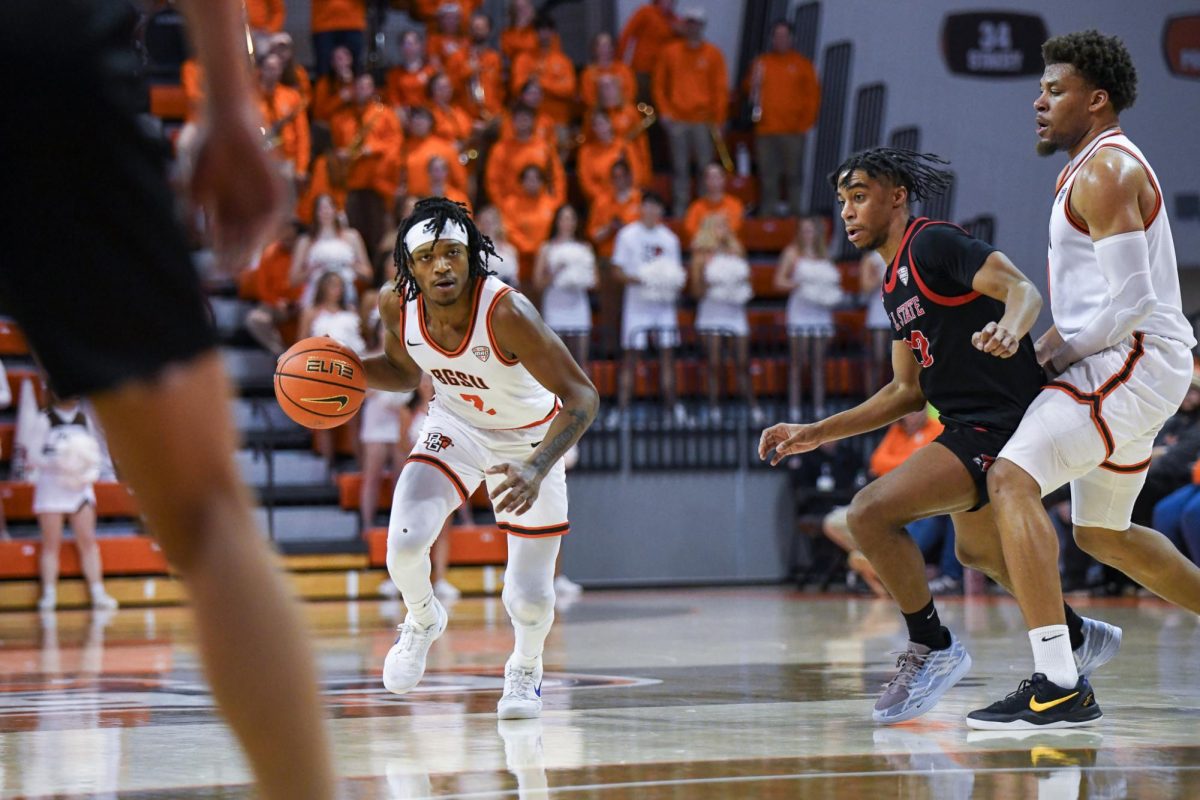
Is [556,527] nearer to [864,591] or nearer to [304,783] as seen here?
[304,783]

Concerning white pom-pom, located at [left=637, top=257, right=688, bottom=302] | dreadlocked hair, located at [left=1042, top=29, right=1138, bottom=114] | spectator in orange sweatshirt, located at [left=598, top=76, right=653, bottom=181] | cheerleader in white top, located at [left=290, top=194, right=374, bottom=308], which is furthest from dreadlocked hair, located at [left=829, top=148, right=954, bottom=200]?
spectator in orange sweatshirt, located at [left=598, top=76, right=653, bottom=181]

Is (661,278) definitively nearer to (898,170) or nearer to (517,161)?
(517,161)

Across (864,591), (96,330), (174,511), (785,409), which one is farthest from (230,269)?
(785,409)

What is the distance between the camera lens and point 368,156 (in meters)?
13.2

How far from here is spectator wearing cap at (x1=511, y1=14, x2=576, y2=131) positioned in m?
14.8

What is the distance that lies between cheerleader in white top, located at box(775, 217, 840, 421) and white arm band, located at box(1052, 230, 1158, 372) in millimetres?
8769

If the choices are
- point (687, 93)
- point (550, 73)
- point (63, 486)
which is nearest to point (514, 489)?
point (63, 486)

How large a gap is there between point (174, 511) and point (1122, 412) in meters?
3.47

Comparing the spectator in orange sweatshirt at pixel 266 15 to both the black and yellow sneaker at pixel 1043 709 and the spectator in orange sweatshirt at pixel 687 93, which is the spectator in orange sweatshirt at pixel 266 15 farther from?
the black and yellow sneaker at pixel 1043 709

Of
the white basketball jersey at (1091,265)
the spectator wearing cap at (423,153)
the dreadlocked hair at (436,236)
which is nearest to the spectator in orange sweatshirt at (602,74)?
the spectator wearing cap at (423,153)

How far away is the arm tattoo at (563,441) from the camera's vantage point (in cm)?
462

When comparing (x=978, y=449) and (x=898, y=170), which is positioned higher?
(x=898, y=170)

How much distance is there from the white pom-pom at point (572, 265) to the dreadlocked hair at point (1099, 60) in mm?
7992

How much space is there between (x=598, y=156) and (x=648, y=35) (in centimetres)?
215
